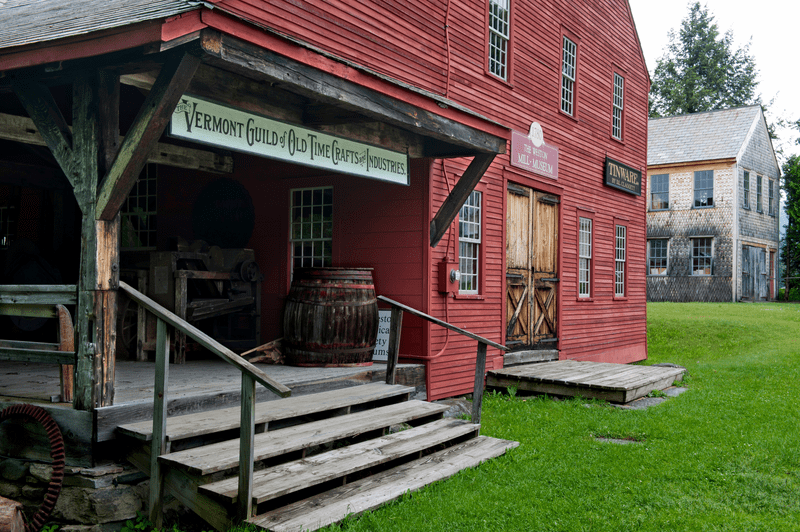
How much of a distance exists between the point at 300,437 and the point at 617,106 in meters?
12.2

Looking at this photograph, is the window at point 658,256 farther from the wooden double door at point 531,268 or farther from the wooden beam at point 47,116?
the wooden beam at point 47,116

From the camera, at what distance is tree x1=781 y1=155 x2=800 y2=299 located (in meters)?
31.5

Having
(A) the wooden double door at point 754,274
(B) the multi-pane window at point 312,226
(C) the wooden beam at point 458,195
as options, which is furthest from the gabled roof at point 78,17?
(A) the wooden double door at point 754,274

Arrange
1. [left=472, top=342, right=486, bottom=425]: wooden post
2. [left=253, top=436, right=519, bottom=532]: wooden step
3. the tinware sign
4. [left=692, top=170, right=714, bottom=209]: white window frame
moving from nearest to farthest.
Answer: [left=253, top=436, right=519, bottom=532]: wooden step
[left=472, top=342, right=486, bottom=425]: wooden post
the tinware sign
[left=692, top=170, right=714, bottom=209]: white window frame

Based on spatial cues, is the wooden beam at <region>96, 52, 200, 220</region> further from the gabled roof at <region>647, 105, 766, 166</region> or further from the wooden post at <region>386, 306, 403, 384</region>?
the gabled roof at <region>647, 105, 766, 166</region>

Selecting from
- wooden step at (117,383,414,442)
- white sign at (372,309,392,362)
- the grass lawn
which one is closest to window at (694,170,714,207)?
the grass lawn

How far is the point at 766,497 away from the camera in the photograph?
5.25 meters

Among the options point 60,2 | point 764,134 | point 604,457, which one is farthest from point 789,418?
point 764,134

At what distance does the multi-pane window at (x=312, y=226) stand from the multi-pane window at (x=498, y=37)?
3536 millimetres

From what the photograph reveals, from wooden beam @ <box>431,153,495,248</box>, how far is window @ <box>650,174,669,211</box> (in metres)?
23.8

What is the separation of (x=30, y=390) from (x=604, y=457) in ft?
16.1

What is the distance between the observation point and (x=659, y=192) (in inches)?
1168

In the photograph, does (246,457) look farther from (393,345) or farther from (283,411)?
(393,345)

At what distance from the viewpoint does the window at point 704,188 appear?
92.8 feet
